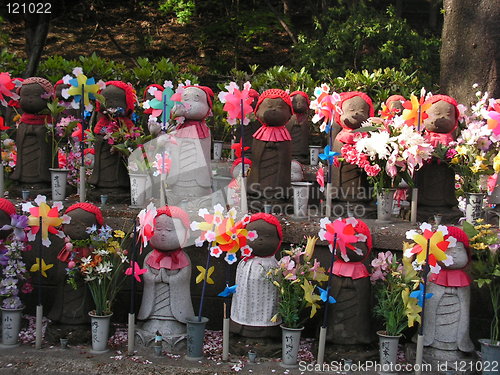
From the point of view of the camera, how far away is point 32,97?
17.9 feet

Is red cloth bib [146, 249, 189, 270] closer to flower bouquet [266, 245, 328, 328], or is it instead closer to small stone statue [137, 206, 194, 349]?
small stone statue [137, 206, 194, 349]

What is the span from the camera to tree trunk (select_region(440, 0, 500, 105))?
656 centimetres

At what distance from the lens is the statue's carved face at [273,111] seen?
5.15 meters

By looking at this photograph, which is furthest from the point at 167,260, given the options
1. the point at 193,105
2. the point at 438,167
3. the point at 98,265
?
the point at 438,167

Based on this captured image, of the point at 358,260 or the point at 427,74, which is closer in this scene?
the point at 358,260

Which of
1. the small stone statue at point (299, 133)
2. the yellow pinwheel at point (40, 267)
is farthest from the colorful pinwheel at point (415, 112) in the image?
the yellow pinwheel at point (40, 267)

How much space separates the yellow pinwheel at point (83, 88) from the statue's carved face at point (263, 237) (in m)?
1.67

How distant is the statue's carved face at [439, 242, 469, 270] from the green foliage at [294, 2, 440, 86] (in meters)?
6.50

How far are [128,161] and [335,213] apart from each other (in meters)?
1.57

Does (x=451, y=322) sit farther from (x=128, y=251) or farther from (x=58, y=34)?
(x=58, y=34)

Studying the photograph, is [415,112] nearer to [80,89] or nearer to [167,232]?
[167,232]

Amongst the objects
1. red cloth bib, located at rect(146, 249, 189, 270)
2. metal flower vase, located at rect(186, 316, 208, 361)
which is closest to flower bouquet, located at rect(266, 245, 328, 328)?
metal flower vase, located at rect(186, 316, 208, 361)

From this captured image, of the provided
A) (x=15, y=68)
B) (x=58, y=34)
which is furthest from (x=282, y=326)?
(x=58, y=34)

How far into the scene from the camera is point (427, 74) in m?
10.7
